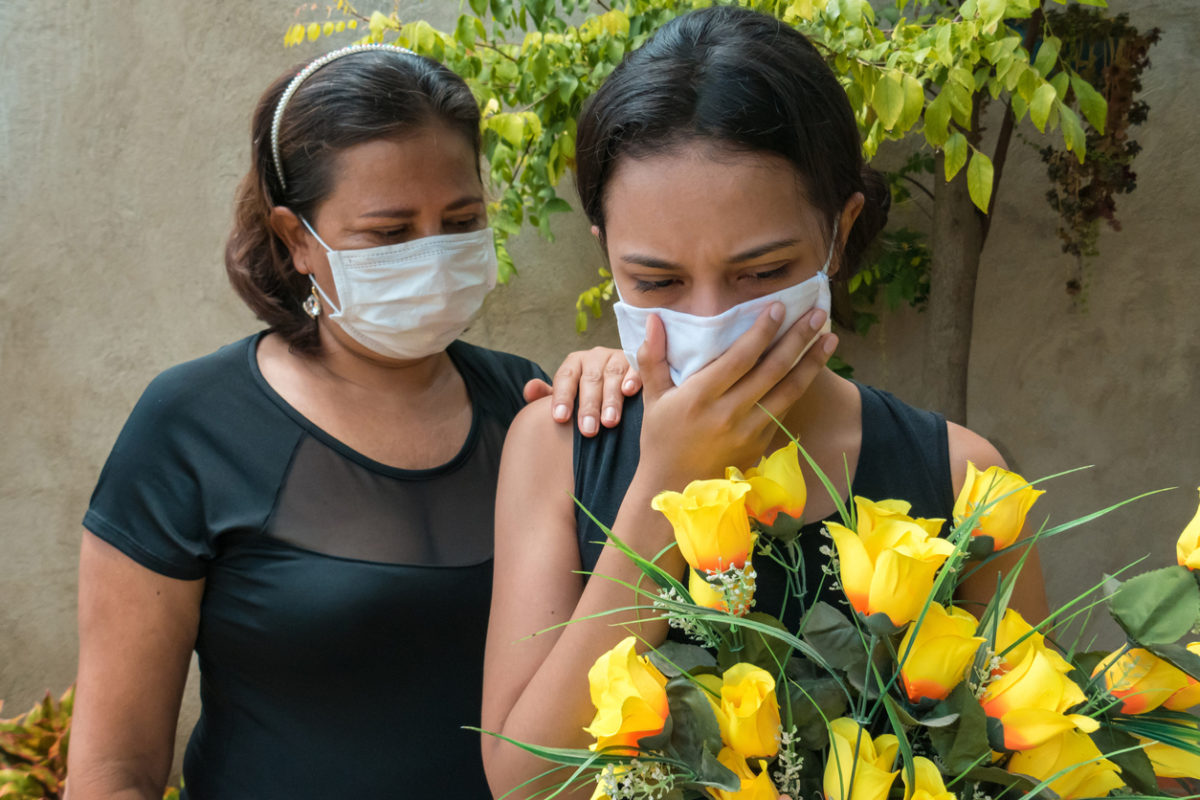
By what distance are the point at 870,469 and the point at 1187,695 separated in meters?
0.58

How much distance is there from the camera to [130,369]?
381 centimetres

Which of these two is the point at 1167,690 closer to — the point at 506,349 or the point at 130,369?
the point at 506,349

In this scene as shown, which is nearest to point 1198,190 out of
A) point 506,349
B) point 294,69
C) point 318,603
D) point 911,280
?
point 911,280

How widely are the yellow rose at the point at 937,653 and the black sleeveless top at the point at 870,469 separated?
510mm

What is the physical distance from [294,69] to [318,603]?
1.00m

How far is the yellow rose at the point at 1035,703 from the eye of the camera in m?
0.75

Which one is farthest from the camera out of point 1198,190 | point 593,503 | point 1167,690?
point 1198,190

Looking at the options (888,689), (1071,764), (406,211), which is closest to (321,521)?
(406,211)

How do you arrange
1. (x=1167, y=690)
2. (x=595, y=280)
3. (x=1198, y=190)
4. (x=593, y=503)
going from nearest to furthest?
(x=1167, y=690) < (x=593, y=503) < (x=1198, y=190) < (x=595, y=280)

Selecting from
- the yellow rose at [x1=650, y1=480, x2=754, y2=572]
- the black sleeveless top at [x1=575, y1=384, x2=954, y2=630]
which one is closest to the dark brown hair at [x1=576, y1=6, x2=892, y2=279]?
the black sleeveless top at [x1=575, y1=384, x2=954, y2=630]

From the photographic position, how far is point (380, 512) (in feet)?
5.78

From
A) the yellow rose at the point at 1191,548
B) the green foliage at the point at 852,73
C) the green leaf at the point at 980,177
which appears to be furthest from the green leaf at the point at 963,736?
the green leaf at the point at 980,177

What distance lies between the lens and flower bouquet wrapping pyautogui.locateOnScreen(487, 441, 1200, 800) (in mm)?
764

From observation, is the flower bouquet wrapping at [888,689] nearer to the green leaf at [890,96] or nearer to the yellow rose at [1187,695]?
the yellow rose at [1187,695]
